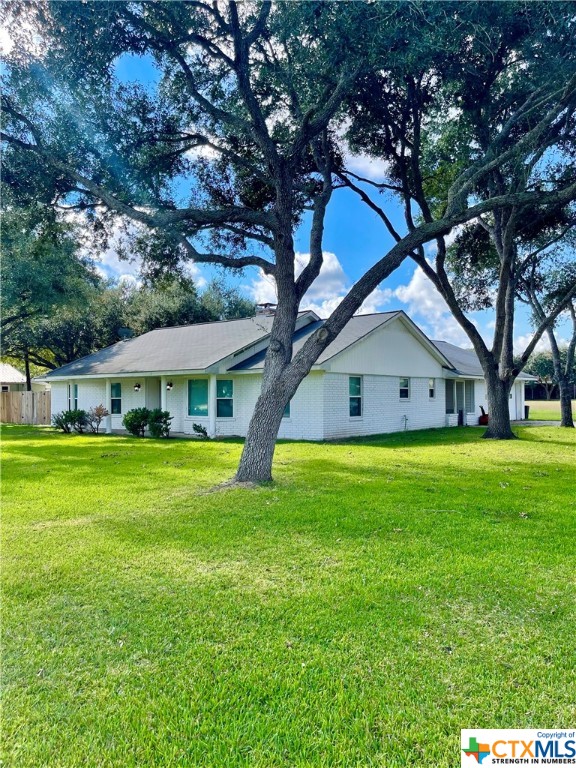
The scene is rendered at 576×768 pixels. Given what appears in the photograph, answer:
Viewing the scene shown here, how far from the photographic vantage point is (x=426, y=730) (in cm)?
237

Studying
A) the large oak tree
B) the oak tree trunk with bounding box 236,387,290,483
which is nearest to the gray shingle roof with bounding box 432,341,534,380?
the large oak tree

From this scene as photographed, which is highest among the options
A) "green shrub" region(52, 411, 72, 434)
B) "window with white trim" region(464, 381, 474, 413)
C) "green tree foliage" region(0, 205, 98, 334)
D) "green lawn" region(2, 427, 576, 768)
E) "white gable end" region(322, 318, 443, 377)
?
"green tree foliage" region(0, 205, 98, 334)

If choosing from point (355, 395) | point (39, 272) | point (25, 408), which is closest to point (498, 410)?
point (355, 395)

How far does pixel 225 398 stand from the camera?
713 inches

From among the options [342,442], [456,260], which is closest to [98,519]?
[342,442]

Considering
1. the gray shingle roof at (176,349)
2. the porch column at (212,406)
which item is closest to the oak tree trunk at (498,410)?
the gray shingle roof at (176,349)

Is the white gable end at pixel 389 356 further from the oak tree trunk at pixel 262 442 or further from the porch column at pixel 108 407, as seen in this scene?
the porch column at pixel 108 407

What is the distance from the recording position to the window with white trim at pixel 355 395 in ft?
57.5

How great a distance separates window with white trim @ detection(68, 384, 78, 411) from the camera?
23500mm

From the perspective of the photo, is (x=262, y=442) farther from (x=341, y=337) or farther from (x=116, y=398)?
(x=116, y=398)

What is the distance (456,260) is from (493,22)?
37.2 ft

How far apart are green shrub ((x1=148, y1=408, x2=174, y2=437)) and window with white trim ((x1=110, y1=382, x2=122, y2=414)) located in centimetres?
419

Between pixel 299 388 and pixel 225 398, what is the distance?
3.01 metres

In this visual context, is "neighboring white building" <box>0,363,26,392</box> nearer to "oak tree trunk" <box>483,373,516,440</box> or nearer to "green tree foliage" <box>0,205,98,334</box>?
"green tree foliage" <box>0,205,98,334</box>
